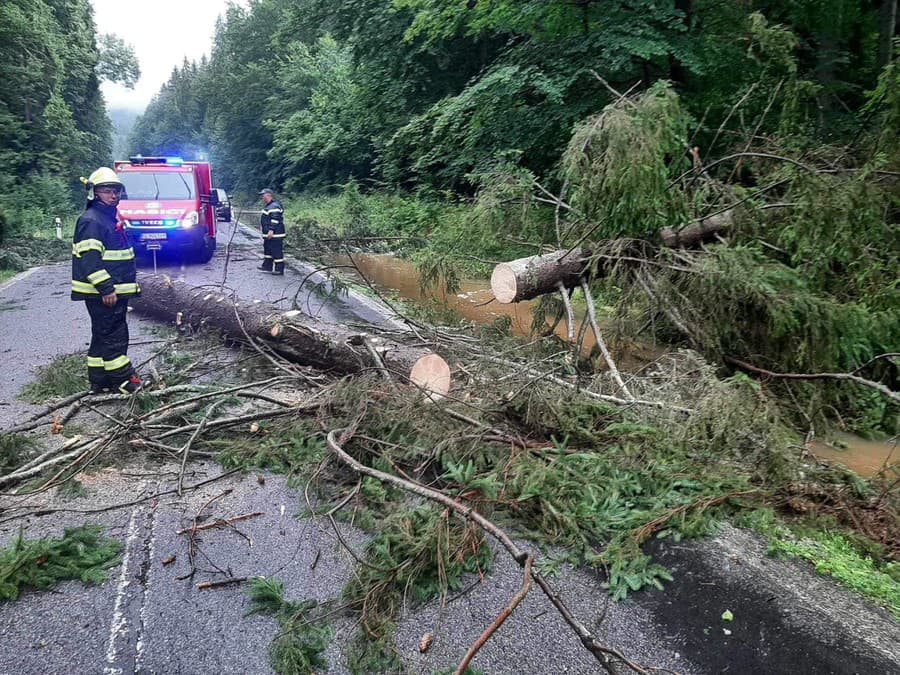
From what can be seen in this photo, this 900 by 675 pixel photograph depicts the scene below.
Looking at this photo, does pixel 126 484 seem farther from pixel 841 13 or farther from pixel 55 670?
pixel 841 13

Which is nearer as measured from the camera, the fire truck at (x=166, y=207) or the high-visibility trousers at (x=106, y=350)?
the high-visibility trousers at (x=106, y=350)

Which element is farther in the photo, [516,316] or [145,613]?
[516,316]

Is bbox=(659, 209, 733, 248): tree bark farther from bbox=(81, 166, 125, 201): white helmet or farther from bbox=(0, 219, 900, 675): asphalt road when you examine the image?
bbox=(81, 166, 125, 201): white helmet

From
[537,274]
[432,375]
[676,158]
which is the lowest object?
[432,375]

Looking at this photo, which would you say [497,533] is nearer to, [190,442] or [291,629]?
[291,629]

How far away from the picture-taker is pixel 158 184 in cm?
1377

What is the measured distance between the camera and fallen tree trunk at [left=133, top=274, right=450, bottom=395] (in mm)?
4977

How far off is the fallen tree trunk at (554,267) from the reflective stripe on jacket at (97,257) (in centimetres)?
362

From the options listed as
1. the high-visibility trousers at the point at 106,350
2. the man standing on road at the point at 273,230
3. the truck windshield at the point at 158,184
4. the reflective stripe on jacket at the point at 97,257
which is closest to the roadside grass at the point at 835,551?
the high-visibility trousers at the point at 106,350

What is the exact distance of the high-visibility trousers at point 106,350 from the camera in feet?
18.7

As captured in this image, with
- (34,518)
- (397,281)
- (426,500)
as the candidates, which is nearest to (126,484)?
(34,518)

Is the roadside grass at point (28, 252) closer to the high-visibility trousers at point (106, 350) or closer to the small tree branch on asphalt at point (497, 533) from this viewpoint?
the high-visibility trousers at point (106, 350)

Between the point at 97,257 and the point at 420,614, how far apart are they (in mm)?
4630

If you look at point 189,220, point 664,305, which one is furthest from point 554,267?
point 189,220
